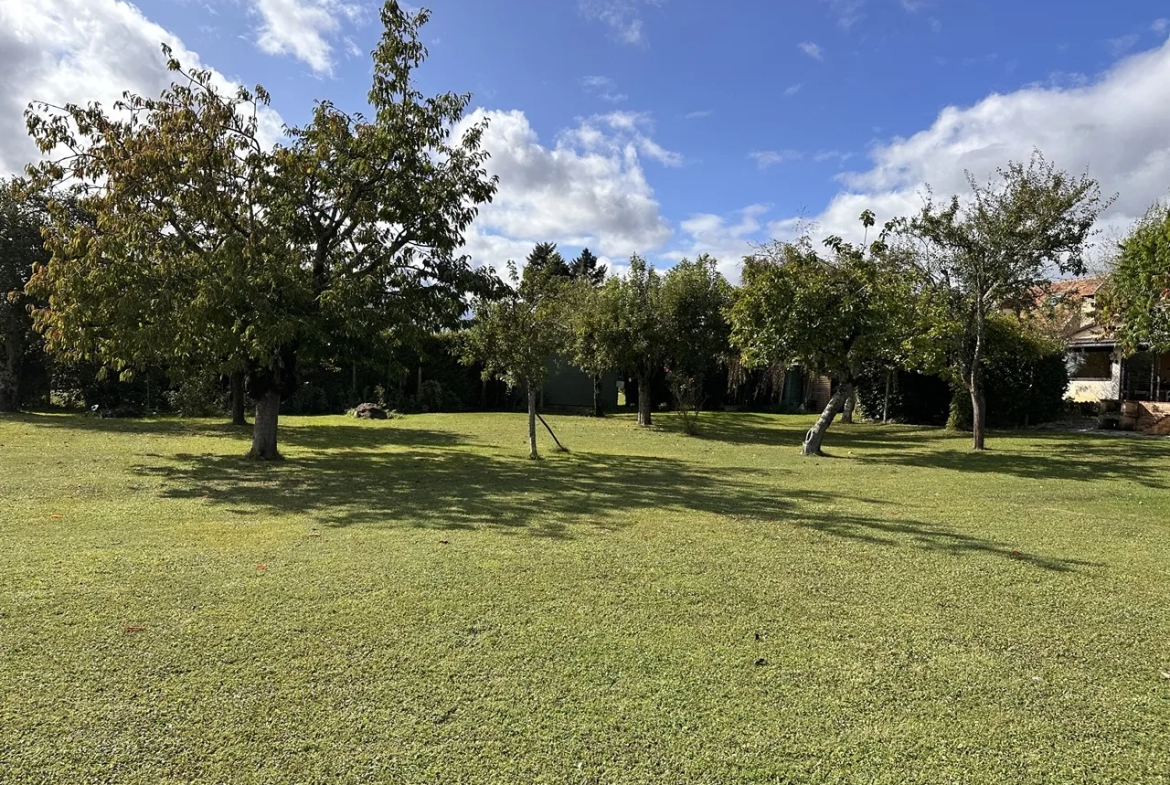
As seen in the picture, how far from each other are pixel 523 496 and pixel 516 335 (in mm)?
4462

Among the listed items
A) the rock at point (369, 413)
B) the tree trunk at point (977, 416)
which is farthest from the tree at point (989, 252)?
the rock at point (369, 413)

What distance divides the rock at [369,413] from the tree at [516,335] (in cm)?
864

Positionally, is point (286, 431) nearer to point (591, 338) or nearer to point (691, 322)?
point (591, 338)

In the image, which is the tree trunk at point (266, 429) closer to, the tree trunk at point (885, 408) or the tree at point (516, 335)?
the tree at point (516, 335)

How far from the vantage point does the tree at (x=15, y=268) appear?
56.0 ft

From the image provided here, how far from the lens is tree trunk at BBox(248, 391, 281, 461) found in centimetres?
1127

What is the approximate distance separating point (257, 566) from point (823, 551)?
169 inches

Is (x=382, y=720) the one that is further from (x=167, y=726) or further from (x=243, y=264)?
(x=243, y=264)

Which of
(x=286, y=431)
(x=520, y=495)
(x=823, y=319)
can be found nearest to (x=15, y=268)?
(x=286, y=431)

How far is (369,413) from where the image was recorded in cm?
2030

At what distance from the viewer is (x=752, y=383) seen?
28125mm

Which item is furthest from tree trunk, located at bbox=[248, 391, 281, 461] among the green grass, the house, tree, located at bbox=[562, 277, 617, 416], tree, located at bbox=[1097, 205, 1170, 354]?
the house

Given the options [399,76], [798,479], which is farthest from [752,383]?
[399,76]

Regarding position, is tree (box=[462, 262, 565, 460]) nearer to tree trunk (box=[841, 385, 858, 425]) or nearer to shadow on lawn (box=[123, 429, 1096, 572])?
shadow on lawn (box=[123, 429, 1096, 572])
